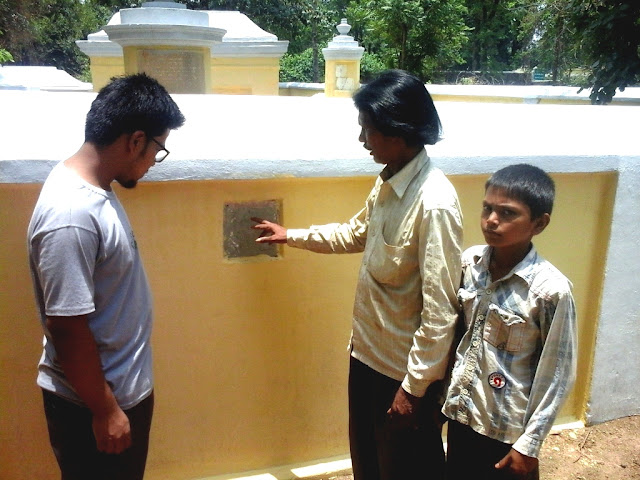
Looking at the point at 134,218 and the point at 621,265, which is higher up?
the point at 134,218

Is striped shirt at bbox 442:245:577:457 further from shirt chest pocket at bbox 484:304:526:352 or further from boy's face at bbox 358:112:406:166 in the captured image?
boy's face at bbox 358:112:406:166

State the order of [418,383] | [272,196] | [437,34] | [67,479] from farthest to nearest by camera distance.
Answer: [437,34] → [272,196] → [418,383] → [67,479]

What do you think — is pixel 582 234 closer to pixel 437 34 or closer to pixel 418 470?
pixel 418 470

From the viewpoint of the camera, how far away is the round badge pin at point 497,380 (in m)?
1.90

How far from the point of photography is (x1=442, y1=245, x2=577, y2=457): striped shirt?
1.78 meters

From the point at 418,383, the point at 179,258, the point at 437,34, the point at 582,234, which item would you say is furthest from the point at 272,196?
the point at 437,34

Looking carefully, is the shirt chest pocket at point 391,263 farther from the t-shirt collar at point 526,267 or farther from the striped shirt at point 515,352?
the t-shirt collar at point 526,267

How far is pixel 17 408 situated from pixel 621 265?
2.92 metres

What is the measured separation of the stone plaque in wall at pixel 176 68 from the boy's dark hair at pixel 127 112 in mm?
5645

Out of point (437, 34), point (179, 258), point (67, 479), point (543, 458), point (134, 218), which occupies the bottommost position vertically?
point (543, 458)

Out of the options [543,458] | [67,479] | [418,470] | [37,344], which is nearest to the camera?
[67,479]

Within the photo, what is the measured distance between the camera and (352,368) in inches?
89.5

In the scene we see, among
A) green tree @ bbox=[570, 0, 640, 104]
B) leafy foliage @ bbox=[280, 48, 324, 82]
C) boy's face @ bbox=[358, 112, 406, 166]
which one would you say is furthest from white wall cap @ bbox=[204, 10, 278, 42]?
leafy foliage @ bbox=[280, 48, 324, 82]

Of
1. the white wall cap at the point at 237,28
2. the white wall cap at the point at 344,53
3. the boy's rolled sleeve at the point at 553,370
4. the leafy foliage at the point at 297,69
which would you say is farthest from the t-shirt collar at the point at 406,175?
the leafy foliage at the point at 297,69
